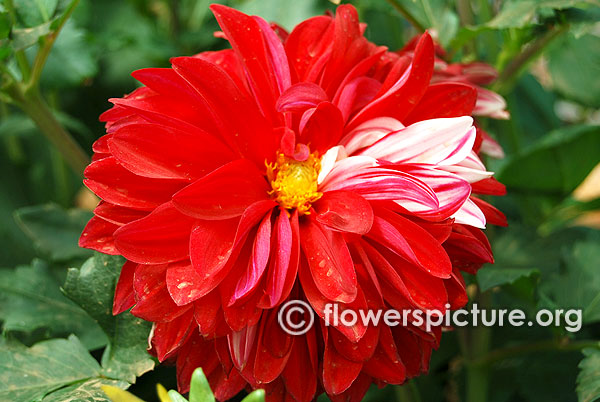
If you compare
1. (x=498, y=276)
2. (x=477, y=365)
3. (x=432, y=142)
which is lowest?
(x=477, y=365)

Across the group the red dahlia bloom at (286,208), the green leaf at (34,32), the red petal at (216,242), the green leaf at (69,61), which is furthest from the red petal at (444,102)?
the green leaf at (69,61)

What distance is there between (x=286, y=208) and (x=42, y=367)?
18 centimetres

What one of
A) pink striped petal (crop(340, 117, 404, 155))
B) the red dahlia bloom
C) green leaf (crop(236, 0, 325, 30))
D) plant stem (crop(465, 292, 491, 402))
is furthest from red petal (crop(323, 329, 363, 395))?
green leaf (crop(236, 0, 325, 30))

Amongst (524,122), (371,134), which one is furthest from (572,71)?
(371,134)

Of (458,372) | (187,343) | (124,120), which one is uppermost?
(124,120)

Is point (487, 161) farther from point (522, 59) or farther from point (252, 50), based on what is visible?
point (252, 50)

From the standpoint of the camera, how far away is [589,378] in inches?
15.6

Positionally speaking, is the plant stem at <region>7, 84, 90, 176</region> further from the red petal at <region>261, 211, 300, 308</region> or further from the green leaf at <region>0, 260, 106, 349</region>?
the red petal at <region>261, 211, 300, 308</region>

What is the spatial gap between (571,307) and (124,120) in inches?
13.7

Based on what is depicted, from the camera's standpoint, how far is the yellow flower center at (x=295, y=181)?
13.7 inches

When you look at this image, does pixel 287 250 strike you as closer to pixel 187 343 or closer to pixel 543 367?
pixel 187 343

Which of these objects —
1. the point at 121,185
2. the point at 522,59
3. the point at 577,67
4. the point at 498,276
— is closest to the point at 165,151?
the point at 121,185

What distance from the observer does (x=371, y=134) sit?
354mm

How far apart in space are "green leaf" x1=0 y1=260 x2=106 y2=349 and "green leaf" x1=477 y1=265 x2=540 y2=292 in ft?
0.83
